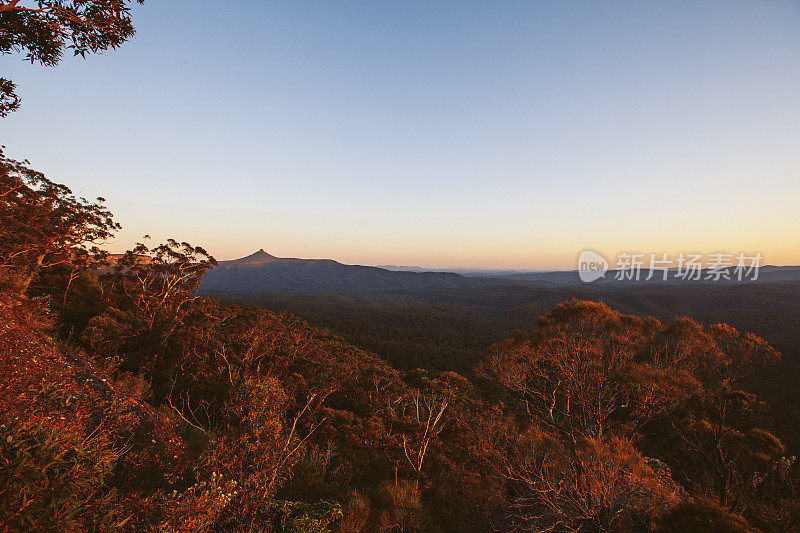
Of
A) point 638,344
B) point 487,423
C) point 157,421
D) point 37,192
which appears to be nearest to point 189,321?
point 37,192

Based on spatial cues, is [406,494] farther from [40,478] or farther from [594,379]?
[594,379]

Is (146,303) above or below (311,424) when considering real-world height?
above

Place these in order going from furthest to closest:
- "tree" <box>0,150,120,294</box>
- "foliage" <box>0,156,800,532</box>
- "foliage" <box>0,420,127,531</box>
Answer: "tree" <box>0,150,120,294</box>
"foliage" <box>0,156,800,532</box>
"foliage" <box>0,420,127,531</box>

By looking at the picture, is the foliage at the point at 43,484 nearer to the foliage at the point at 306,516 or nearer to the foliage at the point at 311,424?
the foliage at the point at 311,424

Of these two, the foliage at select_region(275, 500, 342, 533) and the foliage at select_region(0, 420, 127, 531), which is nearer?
the foliage at select_region(0, 420, 127, 531)

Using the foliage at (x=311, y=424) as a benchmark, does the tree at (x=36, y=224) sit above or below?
above

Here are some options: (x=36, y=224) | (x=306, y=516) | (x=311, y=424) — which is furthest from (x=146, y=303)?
(x=306, y=516)

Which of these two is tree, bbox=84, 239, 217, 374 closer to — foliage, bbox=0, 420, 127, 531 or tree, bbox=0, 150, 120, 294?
tree, bbox=0, 150, 120, 294

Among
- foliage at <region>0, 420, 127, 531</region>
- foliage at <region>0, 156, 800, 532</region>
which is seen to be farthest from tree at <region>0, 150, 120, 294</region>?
foliage at <region>0, 420, 127, 531</region>

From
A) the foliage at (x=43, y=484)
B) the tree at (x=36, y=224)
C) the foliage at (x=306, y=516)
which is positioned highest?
the tree at (x=36, y=224)

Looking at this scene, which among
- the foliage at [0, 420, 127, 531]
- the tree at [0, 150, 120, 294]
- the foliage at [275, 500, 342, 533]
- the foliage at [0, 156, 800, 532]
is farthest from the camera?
the tree at [0, 150, 120, 294]

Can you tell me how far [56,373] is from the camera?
5.13 metres

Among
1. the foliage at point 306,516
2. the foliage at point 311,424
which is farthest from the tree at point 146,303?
A: the foliage at point 306,516

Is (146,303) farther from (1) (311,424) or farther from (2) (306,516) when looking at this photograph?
(2) (306,516)
